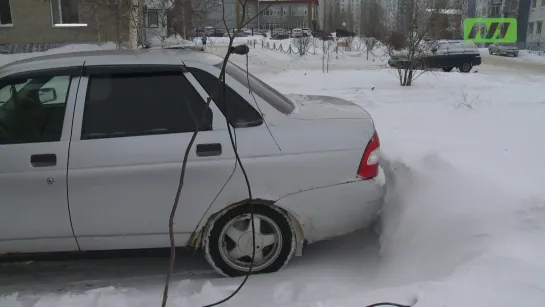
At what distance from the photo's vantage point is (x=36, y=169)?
3.08m

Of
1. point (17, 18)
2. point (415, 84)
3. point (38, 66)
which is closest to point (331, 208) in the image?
point (38, 66)

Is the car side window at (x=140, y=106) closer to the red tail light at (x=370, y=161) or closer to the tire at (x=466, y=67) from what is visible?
the red tail light at (x=370, y=161)

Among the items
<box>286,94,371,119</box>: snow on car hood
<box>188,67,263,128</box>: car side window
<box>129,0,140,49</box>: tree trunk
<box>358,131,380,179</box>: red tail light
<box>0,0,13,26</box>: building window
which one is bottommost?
<box>358,131,380,179</box>: red tail light

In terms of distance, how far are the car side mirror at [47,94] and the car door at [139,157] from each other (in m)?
0.42

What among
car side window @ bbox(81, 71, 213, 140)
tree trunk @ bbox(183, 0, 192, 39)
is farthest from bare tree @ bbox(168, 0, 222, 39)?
car side window @ bbox(81, 71, 213, 140)

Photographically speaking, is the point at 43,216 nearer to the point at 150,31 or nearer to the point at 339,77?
the point at 339,77

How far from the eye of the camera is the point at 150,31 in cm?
2311

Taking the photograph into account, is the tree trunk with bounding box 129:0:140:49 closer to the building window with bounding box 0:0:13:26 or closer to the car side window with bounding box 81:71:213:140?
the car side window with bounding box 81:71:213:140

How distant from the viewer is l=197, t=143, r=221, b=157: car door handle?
123 inches

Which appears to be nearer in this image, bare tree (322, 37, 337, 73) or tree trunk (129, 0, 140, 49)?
tree trunk (129, 0, 140, 49)

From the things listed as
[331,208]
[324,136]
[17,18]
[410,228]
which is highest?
[17,18]

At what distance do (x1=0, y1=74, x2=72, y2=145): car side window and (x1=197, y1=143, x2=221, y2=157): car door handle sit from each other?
0.91 meters

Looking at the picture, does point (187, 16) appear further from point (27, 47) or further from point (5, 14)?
point (5, 14)

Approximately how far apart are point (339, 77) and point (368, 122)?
44.8 feet
